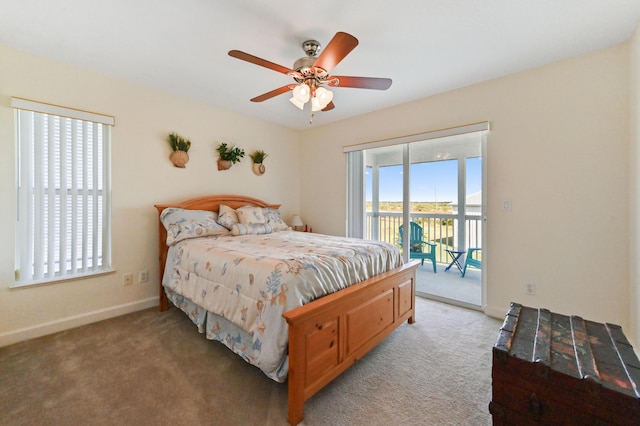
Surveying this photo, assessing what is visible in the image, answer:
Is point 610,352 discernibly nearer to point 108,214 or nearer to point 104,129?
point 108,214

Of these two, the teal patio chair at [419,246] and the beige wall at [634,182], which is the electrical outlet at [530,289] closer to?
the beige wall at [634,182]

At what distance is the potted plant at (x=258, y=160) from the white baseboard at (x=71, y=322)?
2148mm

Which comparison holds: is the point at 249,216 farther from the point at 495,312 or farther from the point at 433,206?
the point at 495,312

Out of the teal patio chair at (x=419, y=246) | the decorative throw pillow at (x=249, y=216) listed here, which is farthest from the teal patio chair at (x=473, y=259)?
the decorative throw pillow at (x=249, y=216)

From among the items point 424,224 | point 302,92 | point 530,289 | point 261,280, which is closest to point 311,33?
point 302,92

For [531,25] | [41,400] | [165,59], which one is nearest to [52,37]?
[165,59]

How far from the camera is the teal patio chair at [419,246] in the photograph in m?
3.99

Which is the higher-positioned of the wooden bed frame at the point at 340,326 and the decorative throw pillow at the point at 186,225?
the decorative throw pillow at the point at 186,225

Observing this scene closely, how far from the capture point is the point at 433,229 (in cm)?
398

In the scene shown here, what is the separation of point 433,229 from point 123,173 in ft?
13.2

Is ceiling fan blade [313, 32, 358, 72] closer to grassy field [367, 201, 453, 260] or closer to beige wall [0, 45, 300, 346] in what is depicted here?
beige wall [0, 45, 300, 346]

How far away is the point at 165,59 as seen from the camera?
243 cm

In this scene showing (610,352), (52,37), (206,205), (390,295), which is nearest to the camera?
(610,352)

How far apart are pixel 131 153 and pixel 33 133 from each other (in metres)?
0.73
